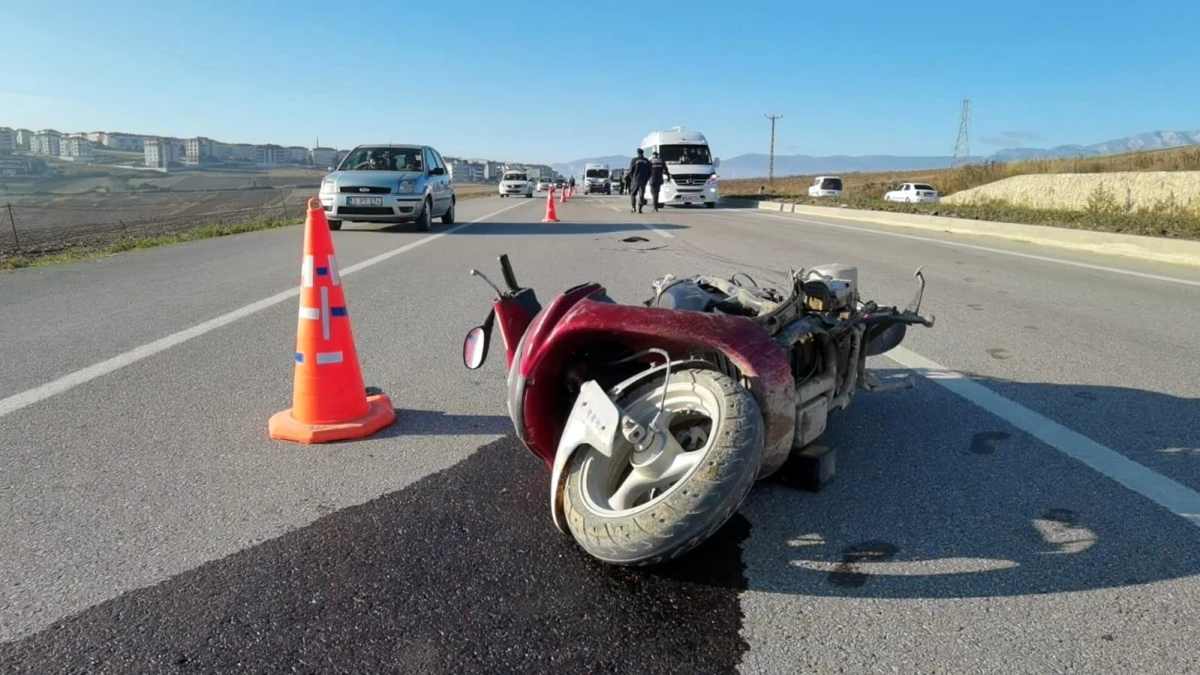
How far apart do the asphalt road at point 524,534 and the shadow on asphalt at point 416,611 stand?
0.03ft

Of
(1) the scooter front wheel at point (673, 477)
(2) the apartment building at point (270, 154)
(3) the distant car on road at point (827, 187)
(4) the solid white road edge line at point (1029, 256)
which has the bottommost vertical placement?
(1) the scooter front wheel at point (673, 477)

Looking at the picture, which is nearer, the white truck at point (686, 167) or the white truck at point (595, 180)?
the white truck at point (686, 167)

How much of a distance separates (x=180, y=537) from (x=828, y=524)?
2.35m

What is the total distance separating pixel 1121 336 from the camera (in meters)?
6.33

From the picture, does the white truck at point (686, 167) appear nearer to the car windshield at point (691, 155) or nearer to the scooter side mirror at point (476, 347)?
the car windshield at point (691, 155)

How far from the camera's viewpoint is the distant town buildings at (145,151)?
114 feet

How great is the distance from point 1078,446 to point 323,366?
3638 millimetres

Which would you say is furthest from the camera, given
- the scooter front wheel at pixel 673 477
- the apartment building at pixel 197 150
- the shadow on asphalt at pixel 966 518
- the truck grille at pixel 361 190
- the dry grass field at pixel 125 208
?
the apartment building at pixel 197 150

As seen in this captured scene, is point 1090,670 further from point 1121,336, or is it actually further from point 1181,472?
point 1121,336

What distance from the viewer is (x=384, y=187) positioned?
1516 cm

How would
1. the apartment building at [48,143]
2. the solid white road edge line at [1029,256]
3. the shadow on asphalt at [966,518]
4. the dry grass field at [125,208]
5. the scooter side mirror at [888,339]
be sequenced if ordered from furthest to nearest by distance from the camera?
the apartment building at [48,143], the dry grass field at [125,208], the solid white road edge line at [1029,256], the scooter side mirror at [888,339], the shadow on asphalt at [966,518]

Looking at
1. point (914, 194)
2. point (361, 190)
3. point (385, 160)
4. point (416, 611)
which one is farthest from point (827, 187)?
point (416, 611)

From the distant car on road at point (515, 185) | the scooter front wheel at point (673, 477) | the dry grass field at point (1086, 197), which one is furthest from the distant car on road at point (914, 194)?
the scooter front wheel at point (673, 477)

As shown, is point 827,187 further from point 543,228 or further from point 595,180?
point 543,228
